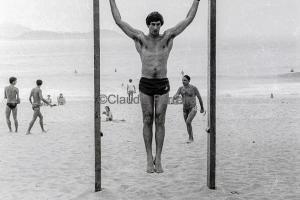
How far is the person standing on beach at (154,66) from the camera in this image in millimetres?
4883

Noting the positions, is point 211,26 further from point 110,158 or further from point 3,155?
point 3,155

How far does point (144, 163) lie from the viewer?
9117mm

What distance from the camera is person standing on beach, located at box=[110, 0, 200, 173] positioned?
4883 millimetres

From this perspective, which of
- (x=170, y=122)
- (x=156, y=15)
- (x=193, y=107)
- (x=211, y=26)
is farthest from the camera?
(x=170, y=122)

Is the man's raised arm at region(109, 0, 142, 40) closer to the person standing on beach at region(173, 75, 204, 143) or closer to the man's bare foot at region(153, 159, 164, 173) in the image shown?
the man's bare foot at region(153, 159, 164, 173)

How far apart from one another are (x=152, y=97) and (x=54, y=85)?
42773mm

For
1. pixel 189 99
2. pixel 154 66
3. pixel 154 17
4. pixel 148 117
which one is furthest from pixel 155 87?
pixel 189 99

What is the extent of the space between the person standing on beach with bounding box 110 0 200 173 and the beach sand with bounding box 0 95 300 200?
1.68m

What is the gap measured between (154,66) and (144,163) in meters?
4.50

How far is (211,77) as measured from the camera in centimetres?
639

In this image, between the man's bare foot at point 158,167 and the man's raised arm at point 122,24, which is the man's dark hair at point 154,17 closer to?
the man's raised arm at point 122,24

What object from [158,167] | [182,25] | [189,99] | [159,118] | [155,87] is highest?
[182,25]

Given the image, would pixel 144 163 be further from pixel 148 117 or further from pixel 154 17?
pixel 154 17

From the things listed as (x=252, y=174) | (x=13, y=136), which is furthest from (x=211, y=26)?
(x=13, y=136)
